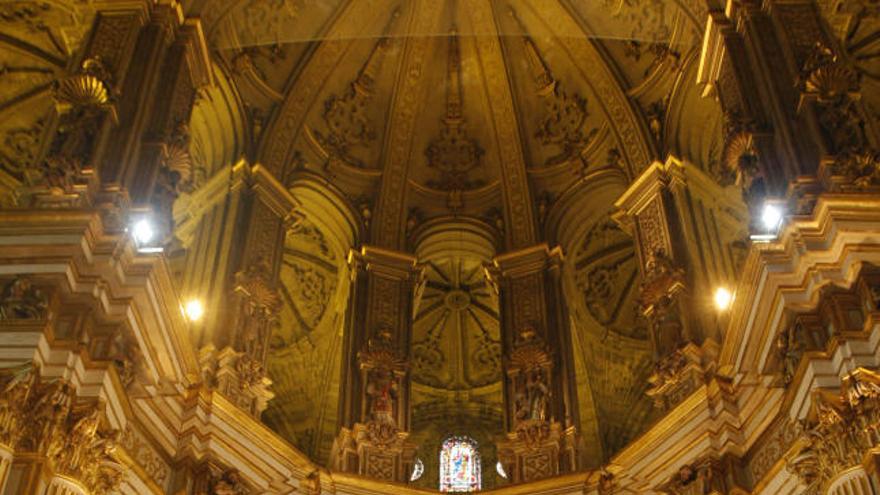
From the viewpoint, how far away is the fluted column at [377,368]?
51.0 feet

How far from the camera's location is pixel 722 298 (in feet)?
50.9

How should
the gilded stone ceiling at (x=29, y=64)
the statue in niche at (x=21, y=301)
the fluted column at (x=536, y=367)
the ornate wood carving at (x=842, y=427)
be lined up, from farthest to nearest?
the gilded stone ceiling at (x=29, y=64), the fluted column at (x=536, y=367), the statue in niche at (x=21, y=301), the ornate wood carving at (x=842, y=427)

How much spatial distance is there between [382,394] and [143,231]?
4.86 m

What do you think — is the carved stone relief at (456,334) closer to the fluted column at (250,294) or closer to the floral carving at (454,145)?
the floral carving at (454,145)

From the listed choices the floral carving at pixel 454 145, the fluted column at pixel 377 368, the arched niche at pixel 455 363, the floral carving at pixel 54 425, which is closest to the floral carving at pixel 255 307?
the fluted column at pixel 377 368

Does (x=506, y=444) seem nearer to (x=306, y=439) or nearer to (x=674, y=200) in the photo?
(x=674, y=200)

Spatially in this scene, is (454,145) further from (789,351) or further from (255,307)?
(789,351)

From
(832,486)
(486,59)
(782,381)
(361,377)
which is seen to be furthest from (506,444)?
(486,59)

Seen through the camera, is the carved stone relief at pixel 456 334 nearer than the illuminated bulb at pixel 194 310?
No

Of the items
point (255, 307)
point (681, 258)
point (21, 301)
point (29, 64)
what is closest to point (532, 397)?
point (681, 258)

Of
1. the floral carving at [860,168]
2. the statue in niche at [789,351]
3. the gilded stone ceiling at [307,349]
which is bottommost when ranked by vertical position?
the statue in niche at [789,351]

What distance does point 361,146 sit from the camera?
19859 mm

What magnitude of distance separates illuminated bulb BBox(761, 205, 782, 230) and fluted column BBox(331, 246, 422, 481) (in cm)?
585

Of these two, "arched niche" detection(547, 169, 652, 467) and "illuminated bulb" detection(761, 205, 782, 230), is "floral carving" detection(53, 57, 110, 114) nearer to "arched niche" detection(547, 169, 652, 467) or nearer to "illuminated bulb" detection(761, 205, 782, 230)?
"illuminated bulb" detection(761, 205, 782, 230)
